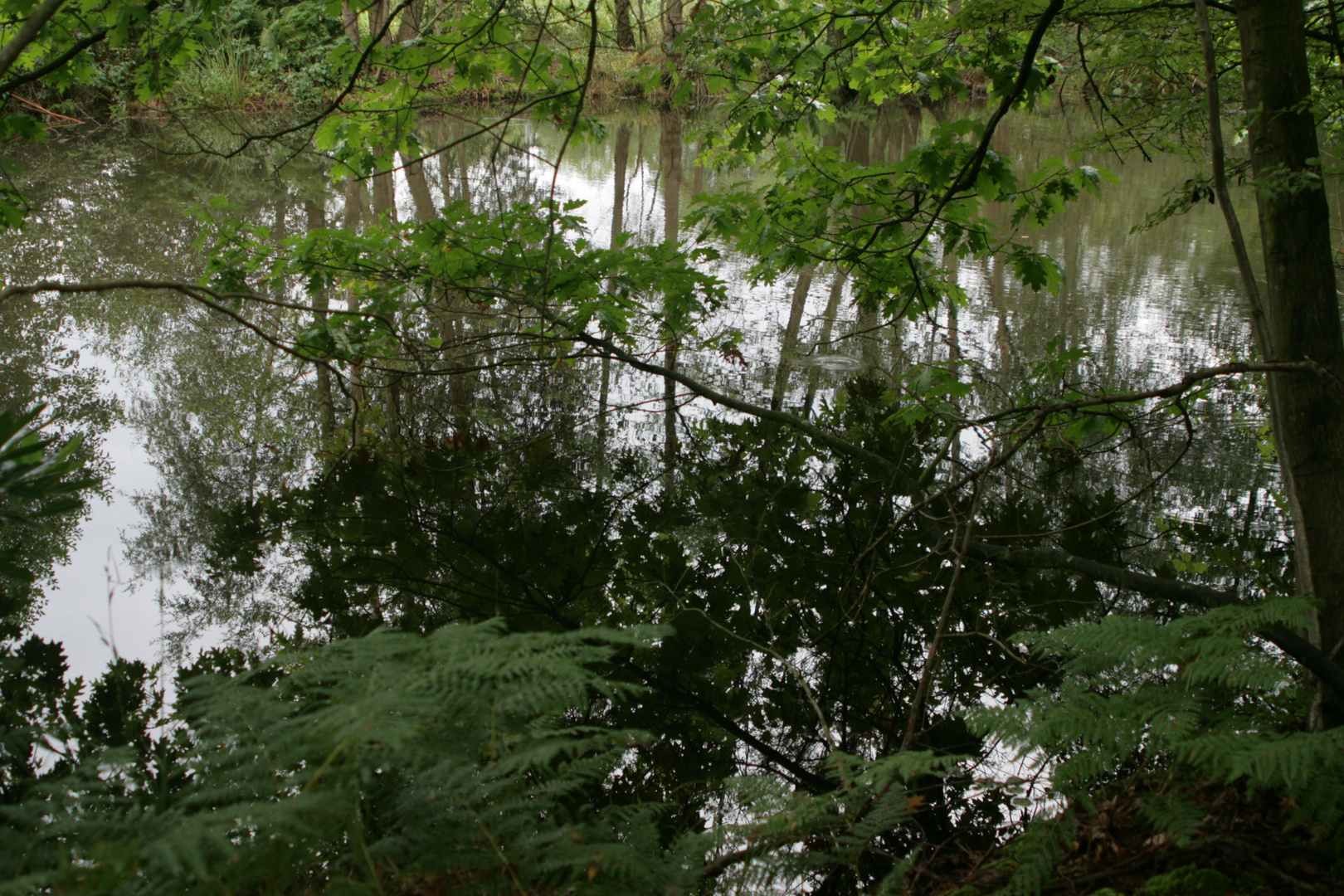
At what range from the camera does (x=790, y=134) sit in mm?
3594

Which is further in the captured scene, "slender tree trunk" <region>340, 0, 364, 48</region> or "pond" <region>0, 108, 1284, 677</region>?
"pond" <region>0, 108, 1284, 677</region>

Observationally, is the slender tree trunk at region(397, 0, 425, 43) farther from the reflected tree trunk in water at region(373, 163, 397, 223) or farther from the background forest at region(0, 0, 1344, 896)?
the reflected tree trunk in water at region(373, 163, 397, 223)

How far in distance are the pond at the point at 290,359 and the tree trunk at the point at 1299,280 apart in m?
1.01

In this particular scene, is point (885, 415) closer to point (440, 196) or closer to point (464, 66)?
point (464, 66)

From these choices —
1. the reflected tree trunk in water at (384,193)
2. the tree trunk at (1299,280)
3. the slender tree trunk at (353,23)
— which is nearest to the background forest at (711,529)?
the tree trunk at (1299,280)

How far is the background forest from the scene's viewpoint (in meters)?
1.28

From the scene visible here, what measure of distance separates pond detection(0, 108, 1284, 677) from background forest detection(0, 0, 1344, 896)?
66 mm

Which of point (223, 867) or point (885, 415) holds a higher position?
point (885, 415)

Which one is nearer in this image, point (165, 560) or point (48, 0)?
point (48, 0)

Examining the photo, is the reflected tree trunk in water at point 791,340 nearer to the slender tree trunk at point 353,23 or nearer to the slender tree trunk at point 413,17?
the slender tree trunk at point 413,17

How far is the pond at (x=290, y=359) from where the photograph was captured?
378 centimetres

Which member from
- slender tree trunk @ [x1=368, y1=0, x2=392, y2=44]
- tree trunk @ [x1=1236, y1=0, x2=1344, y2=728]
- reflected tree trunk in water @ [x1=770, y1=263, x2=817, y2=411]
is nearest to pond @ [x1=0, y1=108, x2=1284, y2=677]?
reflected tree trunk in water @ [x1=770, y1=263, x2=817, y2=411]

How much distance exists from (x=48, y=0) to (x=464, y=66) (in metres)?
1.93

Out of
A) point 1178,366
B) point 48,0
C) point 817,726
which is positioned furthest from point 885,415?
point 48,0
